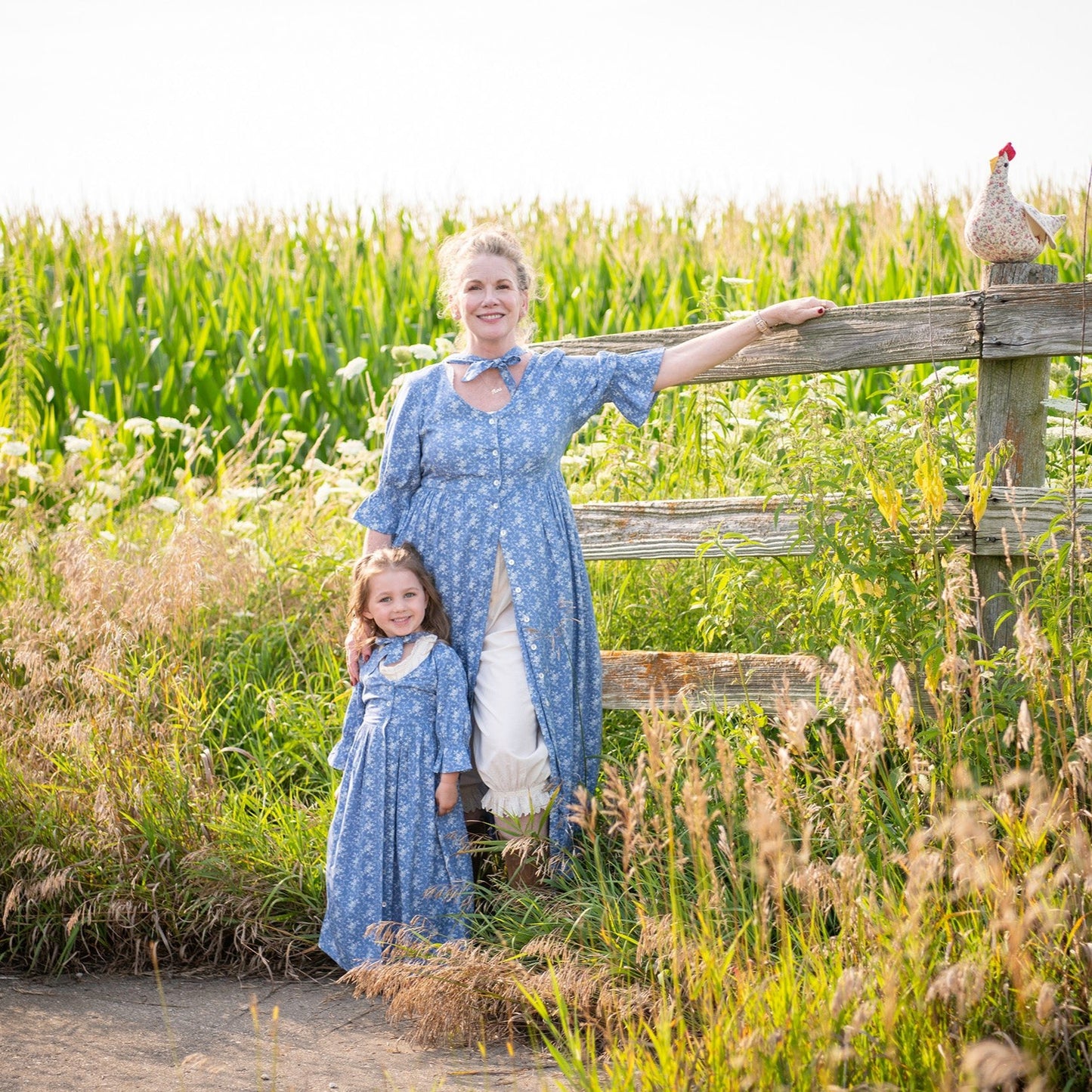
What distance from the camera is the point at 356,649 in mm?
3531

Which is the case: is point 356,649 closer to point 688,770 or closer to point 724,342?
point 724,342

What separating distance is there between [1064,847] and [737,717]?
56.6 inches

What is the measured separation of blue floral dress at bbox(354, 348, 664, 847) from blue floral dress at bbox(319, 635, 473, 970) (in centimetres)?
17

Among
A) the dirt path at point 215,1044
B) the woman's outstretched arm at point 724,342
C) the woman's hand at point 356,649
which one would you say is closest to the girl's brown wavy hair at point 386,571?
the woman's hand at point 356,649

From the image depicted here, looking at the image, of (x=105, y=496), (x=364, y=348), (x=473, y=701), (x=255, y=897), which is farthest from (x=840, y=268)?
(x=255, y=897)

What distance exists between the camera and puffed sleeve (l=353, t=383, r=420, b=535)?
11.7 feet

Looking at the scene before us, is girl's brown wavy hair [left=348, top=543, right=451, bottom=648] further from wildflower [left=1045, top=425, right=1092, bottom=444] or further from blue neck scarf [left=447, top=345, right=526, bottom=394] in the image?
wildflower [left=1045, top=425, right=1092, bottom=444]

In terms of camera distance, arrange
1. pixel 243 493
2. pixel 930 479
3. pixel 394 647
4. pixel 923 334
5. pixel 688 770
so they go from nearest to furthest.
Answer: pixel 688 770, pixel 930 479, pixel 923 334, pixel 394 647, pixel 243 493

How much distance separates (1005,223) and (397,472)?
1832 mm

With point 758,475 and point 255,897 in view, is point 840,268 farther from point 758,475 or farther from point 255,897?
point 255,897

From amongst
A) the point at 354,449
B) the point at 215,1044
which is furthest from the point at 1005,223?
the point at 354,449

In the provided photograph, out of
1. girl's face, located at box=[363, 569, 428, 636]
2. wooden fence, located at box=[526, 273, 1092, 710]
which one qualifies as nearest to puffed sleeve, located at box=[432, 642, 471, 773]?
girl's face, located at box=[363, 569, 428, 636]

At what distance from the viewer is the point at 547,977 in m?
2.72

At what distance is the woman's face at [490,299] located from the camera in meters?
3.46
